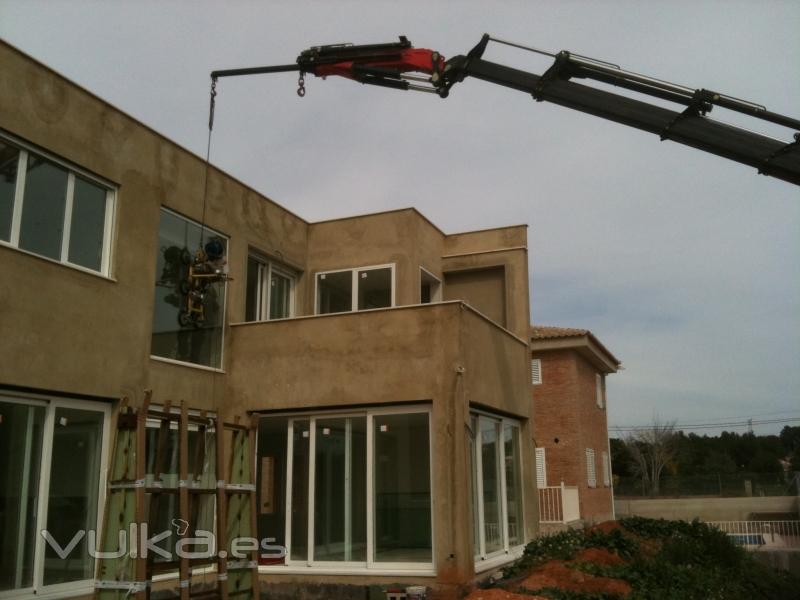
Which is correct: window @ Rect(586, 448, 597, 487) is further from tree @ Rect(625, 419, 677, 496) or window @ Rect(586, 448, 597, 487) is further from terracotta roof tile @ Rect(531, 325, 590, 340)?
tree @ Rect(625, 419, 677, 496)

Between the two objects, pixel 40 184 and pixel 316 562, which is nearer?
pixel 40 184

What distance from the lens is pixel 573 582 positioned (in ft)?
34.4

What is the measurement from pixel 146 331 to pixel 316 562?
429 centimetres

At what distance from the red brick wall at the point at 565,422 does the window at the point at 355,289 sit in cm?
1046

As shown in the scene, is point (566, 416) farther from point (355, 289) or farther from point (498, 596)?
point (498, 596)

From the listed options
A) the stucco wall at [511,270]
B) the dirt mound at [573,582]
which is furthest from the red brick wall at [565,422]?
the dirt mound at [573,582]

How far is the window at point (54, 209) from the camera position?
29.6 ft

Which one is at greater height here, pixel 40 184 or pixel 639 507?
pixel 40 184

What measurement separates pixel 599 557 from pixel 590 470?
13950 mm

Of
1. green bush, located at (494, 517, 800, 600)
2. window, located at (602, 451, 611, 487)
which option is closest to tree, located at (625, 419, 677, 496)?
window, located at (602, 451, 611, 487)

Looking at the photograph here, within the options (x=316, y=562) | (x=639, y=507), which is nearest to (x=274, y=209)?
(x=316, y=562)

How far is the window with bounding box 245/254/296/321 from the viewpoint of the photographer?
540 inches

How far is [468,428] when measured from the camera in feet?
36.7

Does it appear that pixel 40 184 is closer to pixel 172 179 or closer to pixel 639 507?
pixel 172 179
